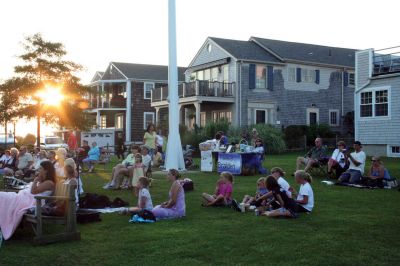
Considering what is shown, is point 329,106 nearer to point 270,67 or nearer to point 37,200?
point 270,67

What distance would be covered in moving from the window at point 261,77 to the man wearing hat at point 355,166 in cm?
2009

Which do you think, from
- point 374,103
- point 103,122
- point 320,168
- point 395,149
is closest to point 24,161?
point 320,168

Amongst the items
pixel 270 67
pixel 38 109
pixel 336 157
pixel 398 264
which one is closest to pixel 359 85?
pixel 270 67

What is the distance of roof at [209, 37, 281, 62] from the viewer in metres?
32.8

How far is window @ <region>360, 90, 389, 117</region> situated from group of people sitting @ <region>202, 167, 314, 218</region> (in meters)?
17.0

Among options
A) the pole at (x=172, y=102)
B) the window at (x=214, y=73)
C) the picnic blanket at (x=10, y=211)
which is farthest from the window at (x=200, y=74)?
the picnic blanket at (x=10, y=211)

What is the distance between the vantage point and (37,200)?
6.68m

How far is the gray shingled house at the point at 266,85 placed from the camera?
32.7 meters

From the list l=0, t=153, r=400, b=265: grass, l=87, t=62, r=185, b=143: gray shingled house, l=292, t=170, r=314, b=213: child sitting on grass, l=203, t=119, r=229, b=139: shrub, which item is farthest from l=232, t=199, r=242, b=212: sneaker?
l=87, t=62, r=185, b=143: gray shingled house

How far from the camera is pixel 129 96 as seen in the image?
41938 mm

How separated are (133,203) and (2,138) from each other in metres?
38.6

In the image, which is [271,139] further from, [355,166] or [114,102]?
[114,102]

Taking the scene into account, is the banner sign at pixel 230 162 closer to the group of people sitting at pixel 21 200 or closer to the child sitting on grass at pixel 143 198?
the child sitting on grass at pixel 143 198

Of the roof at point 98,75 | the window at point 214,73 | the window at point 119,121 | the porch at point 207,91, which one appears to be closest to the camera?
the porch at point 207,91
